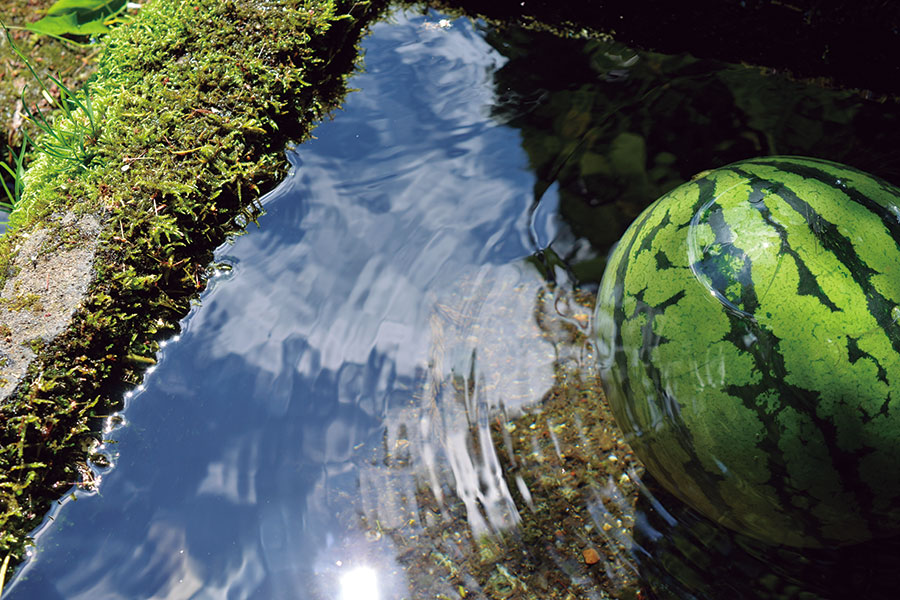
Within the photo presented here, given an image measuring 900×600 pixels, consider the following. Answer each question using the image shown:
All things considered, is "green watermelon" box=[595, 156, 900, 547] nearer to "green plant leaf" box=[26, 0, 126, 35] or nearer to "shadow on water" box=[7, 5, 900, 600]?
"shadow on water" box=[7, 5, 900, 600]

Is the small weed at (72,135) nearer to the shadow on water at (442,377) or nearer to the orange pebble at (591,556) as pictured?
the shadow on water at (442,377)

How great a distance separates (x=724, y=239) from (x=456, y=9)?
10.5 feet

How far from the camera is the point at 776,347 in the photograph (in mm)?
1795

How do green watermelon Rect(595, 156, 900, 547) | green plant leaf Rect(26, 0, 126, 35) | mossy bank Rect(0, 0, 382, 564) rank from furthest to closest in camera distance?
green plant leaf Rect(26, 0, 126, 35), mossy bank Rect(0, 0, 382, 564), green watermelon Rect(595, 156, 900, 547)

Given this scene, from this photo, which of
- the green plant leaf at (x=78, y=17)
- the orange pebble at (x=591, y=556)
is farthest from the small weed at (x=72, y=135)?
the orange pebble at (x=591, y=556)

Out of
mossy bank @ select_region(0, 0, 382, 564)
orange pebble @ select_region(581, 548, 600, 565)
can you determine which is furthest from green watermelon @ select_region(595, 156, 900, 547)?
mossy bank @ select_region(0, 0, 382, 564)

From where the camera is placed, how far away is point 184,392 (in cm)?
289

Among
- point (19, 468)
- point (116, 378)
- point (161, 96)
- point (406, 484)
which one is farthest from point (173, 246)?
point (406, 484)

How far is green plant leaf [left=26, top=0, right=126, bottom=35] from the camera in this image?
4074 millimetres

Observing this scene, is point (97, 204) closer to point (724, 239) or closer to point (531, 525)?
point (531, 525)

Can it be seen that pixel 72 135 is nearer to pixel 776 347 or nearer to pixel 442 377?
pixel 442 377

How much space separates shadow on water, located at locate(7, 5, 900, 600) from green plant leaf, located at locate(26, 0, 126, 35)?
5.51ft

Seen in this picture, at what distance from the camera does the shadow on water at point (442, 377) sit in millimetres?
2455

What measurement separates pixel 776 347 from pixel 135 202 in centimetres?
274
